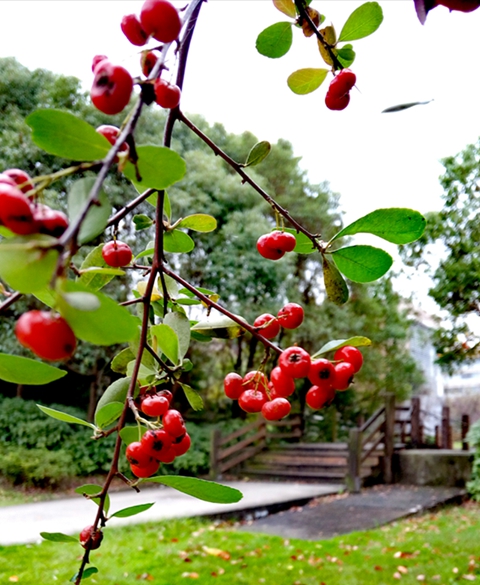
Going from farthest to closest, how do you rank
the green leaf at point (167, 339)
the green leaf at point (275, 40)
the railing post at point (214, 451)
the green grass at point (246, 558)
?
the railing post at point (214, 451)
the green grass at point (246, 558)
the green leaf at point (275, 40)
the green leaf at point (167, 339)

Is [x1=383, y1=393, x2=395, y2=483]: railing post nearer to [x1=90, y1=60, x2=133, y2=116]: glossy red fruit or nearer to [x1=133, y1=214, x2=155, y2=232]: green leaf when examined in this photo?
[x1=133, y1=214, x2=155, y2=232]: green leaf

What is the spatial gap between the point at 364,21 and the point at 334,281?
35 centimetres

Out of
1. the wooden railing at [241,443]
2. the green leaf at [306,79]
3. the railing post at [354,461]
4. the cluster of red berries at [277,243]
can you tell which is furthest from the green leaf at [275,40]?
the railing post at [354,461]

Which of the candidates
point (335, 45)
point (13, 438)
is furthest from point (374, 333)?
point (335, 45)

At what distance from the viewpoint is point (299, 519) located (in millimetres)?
5543

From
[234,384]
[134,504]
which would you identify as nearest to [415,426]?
[134,504]

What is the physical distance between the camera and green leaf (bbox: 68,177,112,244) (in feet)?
1.03

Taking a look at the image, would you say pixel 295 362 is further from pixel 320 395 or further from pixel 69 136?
pixel 69 136

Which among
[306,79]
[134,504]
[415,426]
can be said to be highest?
[306,79]

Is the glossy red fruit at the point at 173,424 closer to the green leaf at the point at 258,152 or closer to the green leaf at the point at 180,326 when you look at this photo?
the green leaf at the point at 180,326

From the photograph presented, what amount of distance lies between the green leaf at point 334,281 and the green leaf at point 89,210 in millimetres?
410

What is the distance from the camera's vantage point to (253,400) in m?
0.70

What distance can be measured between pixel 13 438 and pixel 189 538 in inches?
159

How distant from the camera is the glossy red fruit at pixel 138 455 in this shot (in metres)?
0.55
